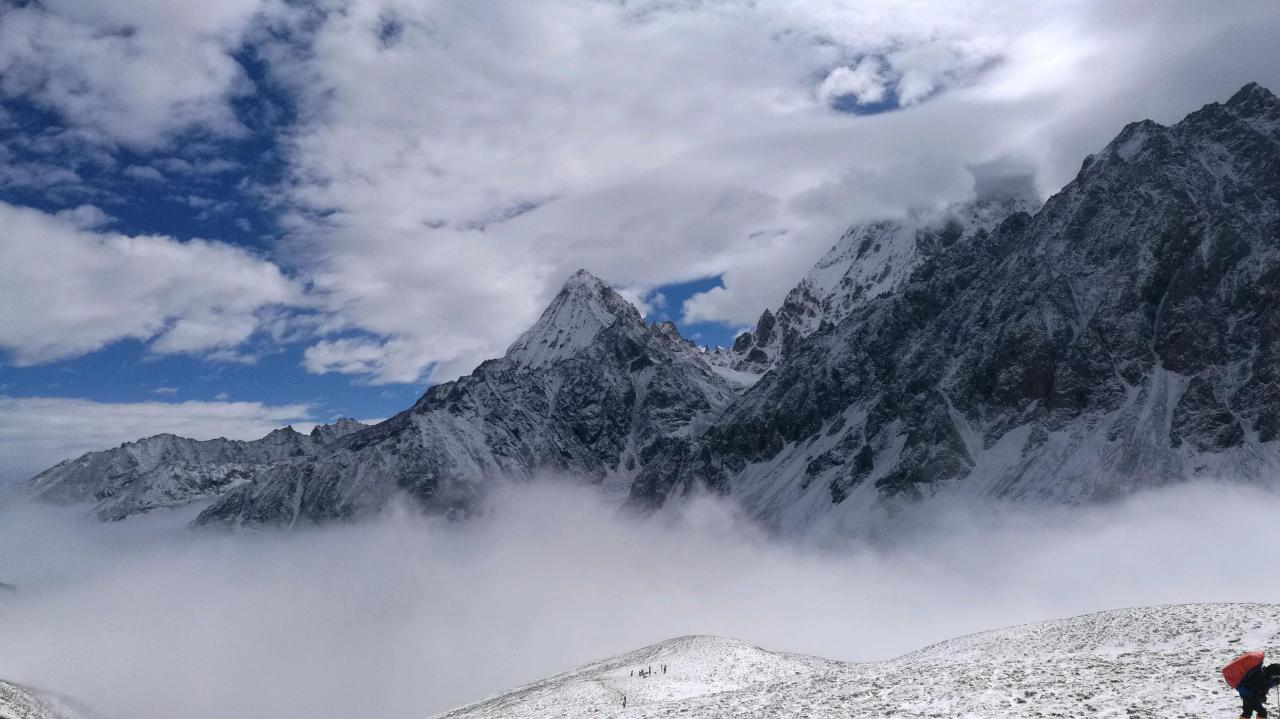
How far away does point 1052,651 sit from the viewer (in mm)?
46062

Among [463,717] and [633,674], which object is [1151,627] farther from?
[463,717]

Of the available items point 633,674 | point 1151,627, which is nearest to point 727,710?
point 1151,627

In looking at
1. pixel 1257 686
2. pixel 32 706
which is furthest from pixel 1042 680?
pixel 32 706

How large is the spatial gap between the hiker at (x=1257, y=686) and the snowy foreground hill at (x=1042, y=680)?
10.9ft

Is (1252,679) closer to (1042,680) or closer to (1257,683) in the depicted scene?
(1257,683)

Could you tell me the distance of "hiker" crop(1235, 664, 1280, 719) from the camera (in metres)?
25.4

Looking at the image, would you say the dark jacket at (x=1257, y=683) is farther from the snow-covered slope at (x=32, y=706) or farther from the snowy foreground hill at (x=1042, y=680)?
the snow-covered slope at (x=32, y=706)

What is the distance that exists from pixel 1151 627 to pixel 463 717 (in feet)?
174

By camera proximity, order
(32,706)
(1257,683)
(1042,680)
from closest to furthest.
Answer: (1257,683), (1042,680), (32,706)

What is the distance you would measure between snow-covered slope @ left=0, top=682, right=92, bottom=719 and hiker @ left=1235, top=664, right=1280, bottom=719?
374 feet

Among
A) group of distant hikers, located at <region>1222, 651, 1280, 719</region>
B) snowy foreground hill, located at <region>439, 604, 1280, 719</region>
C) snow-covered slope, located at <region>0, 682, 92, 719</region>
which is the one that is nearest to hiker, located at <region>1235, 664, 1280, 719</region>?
group of distant hikers, located at <region>1222, 651, 1280, 719</region>

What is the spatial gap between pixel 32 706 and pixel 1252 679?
554 ft

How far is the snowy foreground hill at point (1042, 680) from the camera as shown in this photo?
32.6 meters

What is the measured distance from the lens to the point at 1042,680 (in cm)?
3719
